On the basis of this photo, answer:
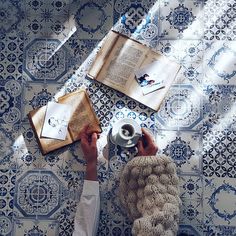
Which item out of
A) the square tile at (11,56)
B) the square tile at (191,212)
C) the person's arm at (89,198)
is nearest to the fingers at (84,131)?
the person's arm at (89,198)

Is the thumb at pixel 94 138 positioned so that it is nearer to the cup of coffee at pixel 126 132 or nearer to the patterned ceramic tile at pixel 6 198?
the cup of coffee at pixel 126 132

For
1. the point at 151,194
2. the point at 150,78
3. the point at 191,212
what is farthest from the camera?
the point at 150,78

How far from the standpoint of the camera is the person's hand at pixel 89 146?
1.94 m

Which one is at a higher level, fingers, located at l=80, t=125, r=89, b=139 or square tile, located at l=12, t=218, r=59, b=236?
fingers, located at l=80, t=125, r=89, b=139

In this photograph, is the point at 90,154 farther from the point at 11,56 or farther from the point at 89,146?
the point at 11,56

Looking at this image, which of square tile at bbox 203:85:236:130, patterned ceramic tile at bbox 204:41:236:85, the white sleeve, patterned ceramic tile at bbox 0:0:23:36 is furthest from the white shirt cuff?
patterned ceramic tile at bbox 0:0:23:36

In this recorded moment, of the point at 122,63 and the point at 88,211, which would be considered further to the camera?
the point at 122,63

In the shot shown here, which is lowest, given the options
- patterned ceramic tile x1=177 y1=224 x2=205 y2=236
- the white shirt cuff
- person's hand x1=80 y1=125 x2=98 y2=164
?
patterned ceramic tile x1=177 y1=224 x2=205 y2=236

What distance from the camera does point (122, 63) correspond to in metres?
2.03

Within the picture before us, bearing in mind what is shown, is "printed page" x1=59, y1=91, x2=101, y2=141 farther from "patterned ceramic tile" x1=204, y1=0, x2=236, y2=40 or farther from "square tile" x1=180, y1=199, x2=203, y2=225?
"patterned ceramic tile" x1=204, y1=0, x2=236, y2=40

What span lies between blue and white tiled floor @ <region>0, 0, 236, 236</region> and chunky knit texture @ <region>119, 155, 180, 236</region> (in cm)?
9

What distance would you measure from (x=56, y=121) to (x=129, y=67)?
14.4 inches

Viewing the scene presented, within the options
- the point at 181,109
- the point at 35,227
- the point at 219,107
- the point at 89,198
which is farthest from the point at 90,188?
the point at 219,107

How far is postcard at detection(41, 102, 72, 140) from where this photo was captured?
198cm
